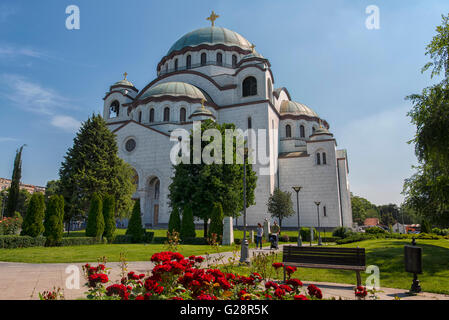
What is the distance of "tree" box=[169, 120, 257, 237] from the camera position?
63.5 ft

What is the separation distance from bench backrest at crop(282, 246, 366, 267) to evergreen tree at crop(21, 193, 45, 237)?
1330cm

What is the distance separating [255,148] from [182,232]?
14.8 metres

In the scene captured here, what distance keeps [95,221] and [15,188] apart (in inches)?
580

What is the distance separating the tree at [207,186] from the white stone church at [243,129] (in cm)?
888

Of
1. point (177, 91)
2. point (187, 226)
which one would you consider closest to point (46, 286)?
point (187, 226)

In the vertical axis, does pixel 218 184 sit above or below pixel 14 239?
above

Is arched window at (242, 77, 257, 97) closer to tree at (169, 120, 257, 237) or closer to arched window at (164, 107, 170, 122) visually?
arched window at (164, 107, 170, 122)

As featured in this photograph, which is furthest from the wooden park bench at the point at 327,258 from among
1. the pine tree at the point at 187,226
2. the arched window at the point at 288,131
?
the arched window at the point at 288,131

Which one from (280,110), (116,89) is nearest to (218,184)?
(280,110)

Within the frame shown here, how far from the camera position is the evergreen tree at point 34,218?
14328 mm

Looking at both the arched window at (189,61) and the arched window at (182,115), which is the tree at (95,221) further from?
the arched window at (189,61)

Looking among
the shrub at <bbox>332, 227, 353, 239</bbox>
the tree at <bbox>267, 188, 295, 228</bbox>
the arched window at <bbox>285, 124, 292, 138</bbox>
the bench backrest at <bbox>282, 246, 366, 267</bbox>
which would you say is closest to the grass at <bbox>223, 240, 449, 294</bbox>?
the bench backrest at <bbox>282, 246, 366, 267</bbox>
